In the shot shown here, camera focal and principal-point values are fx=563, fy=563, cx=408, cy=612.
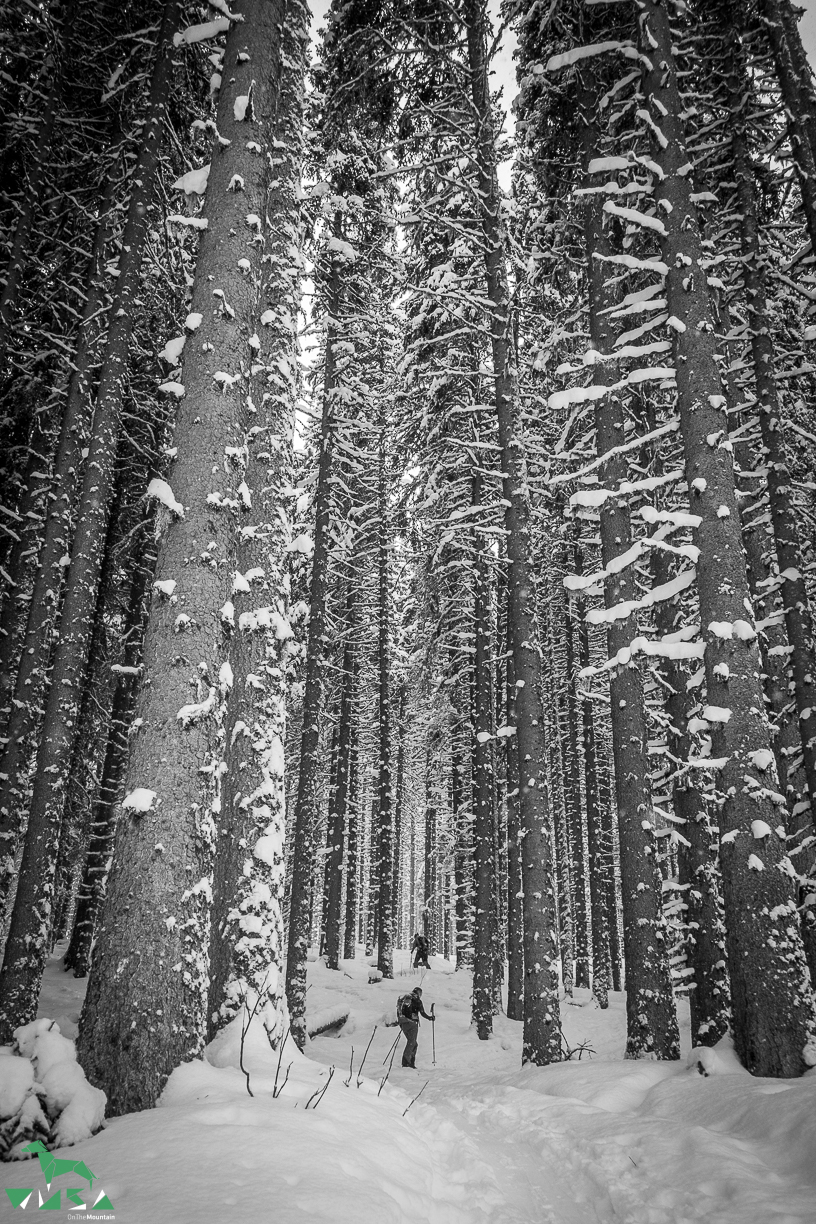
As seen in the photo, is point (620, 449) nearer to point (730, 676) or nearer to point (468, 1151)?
point (730, 676)

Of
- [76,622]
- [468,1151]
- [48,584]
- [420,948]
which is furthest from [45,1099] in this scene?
[420,948]

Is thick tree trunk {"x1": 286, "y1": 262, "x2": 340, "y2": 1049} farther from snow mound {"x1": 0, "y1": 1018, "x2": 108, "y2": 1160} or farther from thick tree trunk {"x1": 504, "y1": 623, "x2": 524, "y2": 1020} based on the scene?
snow mound {"x1": 0, "y1": 1018, "x2": 108, "y2": 1160}

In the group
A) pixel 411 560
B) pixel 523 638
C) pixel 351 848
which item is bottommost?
pixel 351 848

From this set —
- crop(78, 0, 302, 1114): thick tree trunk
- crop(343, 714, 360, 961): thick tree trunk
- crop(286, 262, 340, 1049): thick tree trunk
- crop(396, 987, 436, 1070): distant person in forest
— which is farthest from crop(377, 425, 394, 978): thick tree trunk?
crop(78, 0, 302, 1114): thick tree trunk

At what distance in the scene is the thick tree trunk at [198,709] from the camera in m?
3.31

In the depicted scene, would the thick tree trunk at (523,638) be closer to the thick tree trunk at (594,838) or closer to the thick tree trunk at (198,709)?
the thick tree trunk at (198,709)

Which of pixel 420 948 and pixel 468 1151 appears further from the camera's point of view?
pixel 420 948

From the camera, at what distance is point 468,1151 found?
14.5 ft

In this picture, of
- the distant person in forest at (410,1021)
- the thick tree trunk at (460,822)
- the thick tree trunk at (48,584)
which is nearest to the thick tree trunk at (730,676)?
the distant person in forest at (410,1021)

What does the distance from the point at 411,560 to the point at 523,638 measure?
26.5 ft

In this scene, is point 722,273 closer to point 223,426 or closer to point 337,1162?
point 223,426

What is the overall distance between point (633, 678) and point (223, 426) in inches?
243

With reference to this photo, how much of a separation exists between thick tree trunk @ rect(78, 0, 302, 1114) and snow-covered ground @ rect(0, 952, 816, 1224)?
0.47 m

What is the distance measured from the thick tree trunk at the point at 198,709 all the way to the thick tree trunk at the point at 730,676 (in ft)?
13.7
